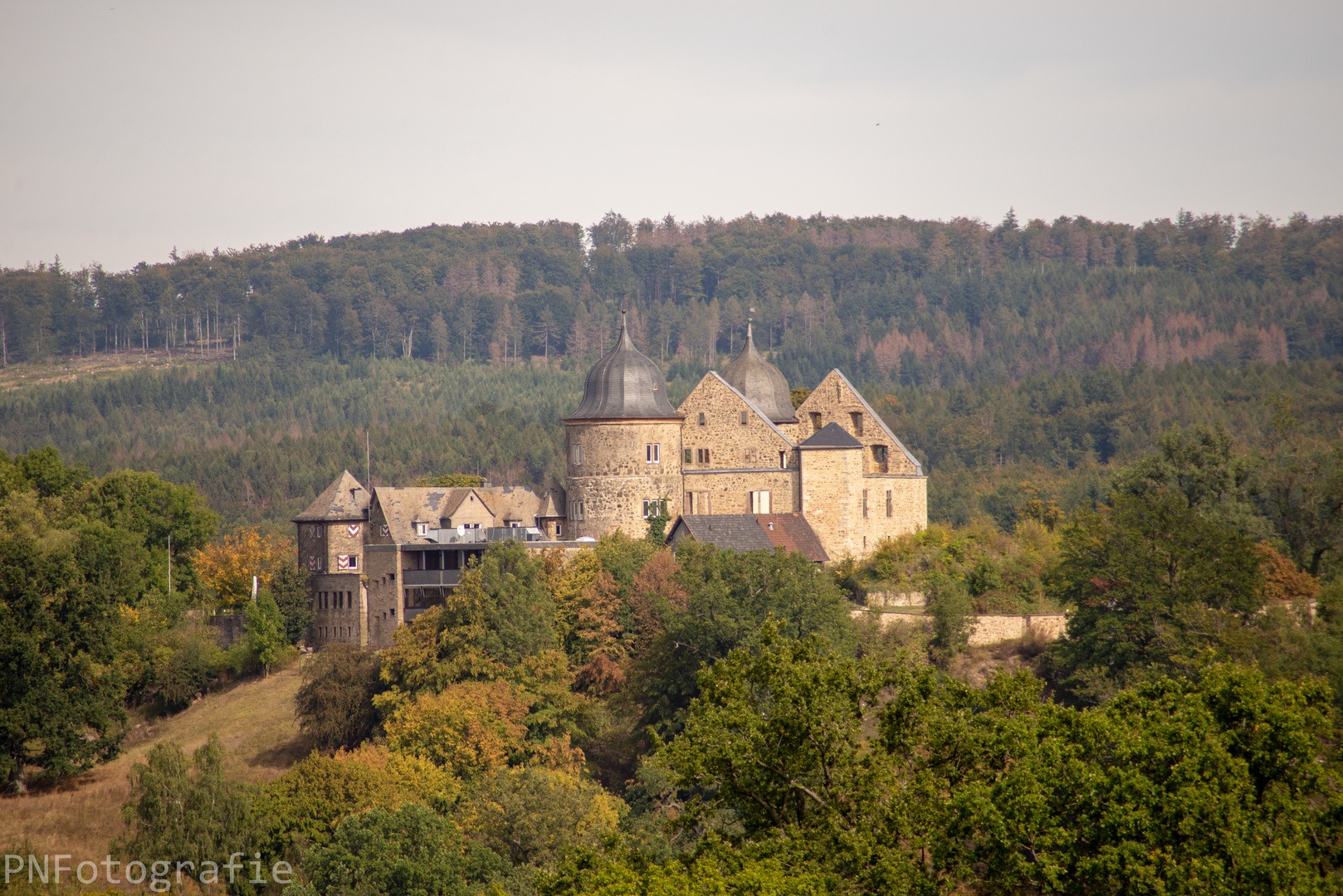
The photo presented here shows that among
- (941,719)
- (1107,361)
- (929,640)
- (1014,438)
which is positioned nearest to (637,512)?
(929,640)

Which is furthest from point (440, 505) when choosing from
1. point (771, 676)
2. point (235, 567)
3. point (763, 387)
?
point (771, 676)

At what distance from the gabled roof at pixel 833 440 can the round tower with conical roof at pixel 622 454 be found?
5.38 m

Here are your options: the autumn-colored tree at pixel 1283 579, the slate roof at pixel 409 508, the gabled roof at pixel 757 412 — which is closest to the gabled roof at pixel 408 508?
the slate roof at pixel 409 508

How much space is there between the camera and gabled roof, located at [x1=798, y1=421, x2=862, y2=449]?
204 feet

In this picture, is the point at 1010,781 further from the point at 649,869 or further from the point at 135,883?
the point at 135,883

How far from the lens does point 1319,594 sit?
160ft

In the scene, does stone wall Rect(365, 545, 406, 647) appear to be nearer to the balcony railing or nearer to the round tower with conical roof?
the balcony railing

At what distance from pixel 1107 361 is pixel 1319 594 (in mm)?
131142

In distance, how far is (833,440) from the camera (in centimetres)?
6247

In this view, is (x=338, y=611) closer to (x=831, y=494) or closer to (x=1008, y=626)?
(x=831, y=494)

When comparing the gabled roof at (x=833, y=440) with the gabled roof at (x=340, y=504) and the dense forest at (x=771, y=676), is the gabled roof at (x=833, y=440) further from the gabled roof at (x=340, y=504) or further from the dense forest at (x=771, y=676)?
the gabled roof at (x=340, y=504)

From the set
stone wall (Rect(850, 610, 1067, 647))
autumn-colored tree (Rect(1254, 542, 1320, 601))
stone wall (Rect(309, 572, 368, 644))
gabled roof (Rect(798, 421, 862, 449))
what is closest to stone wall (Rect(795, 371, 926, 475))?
gabled roof (Rect(798, 421, 862, 449))

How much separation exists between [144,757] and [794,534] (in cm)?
2690

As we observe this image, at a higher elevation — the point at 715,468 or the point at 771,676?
the point at 715,468
